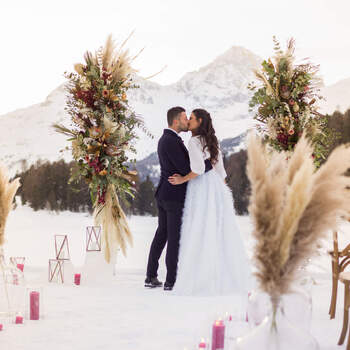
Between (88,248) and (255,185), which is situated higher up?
(255,185)

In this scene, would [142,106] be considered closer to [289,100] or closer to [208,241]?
[289,100]

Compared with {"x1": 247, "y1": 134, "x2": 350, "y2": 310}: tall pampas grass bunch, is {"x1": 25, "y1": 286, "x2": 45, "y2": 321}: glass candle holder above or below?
below

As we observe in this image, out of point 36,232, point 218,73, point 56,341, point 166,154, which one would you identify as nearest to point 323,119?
point 166,154

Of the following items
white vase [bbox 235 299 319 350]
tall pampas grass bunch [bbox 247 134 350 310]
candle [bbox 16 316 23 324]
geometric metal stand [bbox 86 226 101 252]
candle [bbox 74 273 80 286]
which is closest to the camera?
tall pampas grass bunch [bbox 247 134 350 310]

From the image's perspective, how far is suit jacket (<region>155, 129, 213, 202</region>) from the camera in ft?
17.0

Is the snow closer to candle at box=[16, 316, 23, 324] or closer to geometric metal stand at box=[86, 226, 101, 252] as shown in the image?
geometric metal stand at box=[86, 226, 101, 252]

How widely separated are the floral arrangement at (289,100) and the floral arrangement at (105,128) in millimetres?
1484

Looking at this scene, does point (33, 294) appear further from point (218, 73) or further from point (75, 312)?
point (218, 73)

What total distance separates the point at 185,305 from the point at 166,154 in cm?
156

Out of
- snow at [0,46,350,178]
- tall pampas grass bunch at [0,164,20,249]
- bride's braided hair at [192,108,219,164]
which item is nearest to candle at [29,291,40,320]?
tall pampas grass bunch at [0,164,20,249]

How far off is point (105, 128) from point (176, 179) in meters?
1.09

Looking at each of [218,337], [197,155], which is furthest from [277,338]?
[197,155]

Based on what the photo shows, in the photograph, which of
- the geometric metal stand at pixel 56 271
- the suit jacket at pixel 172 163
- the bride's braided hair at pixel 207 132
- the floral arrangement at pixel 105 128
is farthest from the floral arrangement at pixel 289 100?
the geometric metal stand at pixel 56 271

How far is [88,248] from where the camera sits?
19.1 feet
